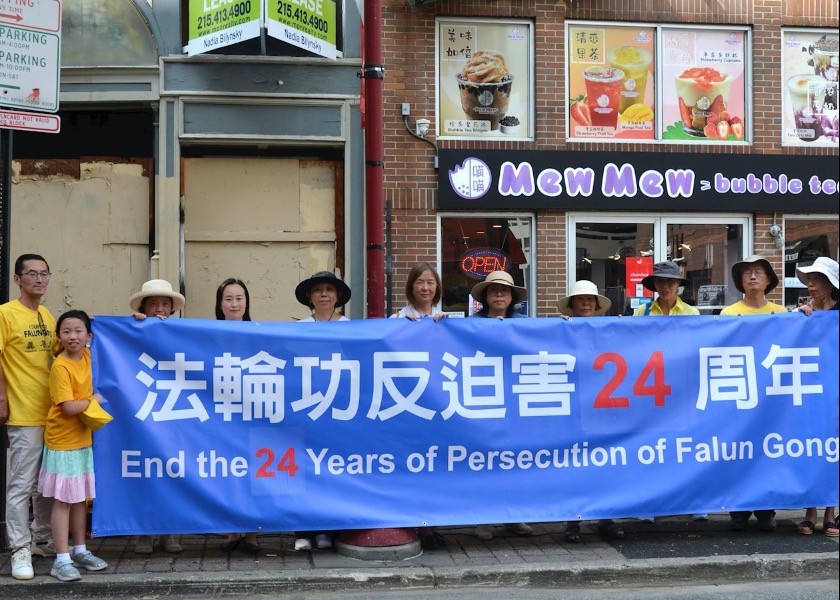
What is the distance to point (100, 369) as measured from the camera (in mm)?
5957

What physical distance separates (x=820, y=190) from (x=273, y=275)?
6146mm

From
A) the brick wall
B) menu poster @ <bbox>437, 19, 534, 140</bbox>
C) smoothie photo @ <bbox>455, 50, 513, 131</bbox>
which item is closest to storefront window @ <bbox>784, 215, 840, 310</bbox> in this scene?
the brick wall

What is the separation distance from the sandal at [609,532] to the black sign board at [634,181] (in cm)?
422

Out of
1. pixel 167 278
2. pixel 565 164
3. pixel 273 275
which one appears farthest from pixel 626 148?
pixel 167 278

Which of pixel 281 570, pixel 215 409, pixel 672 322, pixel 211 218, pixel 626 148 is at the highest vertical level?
pixel 626 148

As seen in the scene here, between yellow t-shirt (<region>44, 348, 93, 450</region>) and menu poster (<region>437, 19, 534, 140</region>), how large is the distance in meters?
5.44

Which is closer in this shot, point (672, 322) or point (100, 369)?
point (100, 369)

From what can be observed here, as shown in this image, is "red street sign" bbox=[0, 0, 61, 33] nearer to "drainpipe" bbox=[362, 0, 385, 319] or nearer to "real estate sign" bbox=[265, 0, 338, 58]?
"drainpipe" bbox=[362, 0, 385, 319]

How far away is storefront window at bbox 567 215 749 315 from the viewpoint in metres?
10.3

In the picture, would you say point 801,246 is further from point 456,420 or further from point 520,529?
point 456,420

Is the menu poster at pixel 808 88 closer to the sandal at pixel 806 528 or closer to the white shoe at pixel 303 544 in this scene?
the sandal at pixel 806 528

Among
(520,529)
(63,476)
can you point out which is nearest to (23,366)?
(63,476)

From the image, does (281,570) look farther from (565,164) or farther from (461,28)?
(461,28)

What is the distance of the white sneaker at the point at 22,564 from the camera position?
18.4 ft
